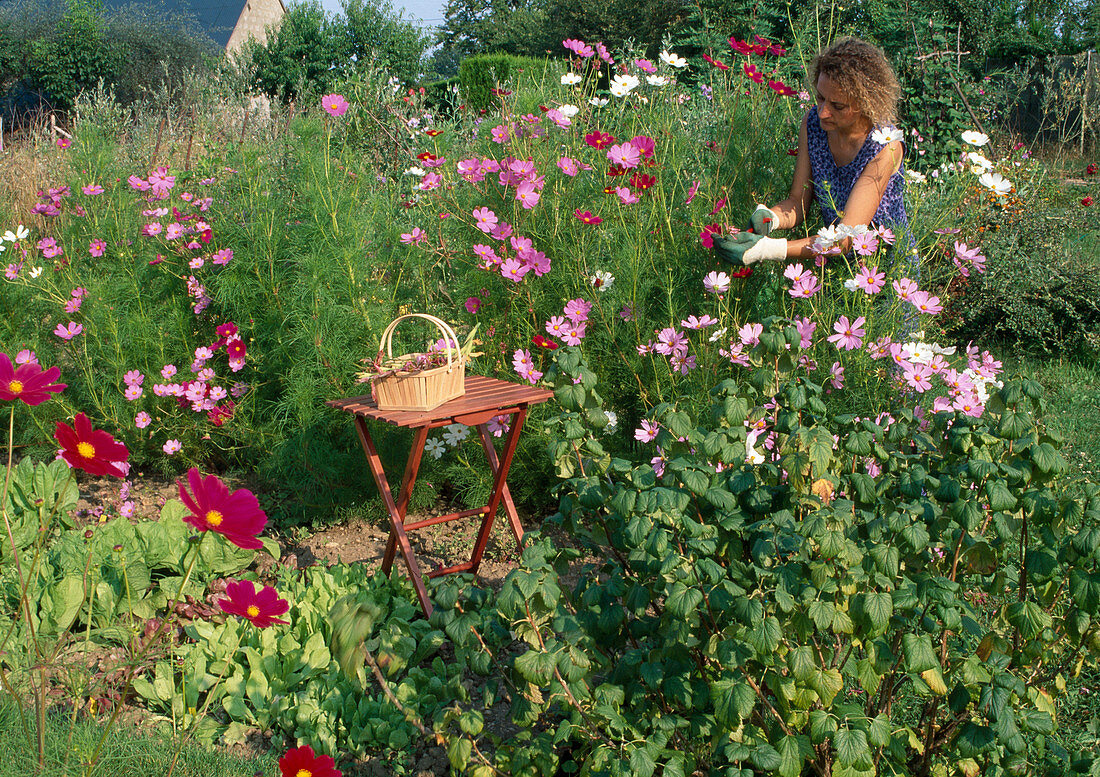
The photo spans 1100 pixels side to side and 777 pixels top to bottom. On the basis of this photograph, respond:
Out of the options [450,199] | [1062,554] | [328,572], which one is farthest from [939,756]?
[450,199]

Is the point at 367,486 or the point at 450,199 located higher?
the point at 450,199

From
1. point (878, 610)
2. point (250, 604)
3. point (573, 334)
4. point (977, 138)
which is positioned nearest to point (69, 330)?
point (573, 334)

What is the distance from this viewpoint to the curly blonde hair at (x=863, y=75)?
102 inches

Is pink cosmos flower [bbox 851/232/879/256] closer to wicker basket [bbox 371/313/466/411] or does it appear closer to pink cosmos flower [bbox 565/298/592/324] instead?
pink cosmos flower [bbox 565/298/592/324]

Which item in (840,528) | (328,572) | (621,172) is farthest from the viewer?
(621,172)

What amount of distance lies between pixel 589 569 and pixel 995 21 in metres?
14.8

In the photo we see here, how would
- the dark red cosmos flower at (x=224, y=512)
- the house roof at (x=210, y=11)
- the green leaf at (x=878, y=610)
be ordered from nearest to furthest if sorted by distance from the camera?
the dark red cosmos flower at (x=224, y=512), the green leaf at (x=878, y=610), the house roof at (x=210, y=11)

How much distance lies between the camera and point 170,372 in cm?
317

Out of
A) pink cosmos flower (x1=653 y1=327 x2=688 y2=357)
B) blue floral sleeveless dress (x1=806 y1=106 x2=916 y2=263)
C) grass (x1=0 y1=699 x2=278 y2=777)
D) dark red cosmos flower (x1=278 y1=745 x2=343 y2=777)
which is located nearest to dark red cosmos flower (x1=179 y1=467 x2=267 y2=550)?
dark red cosmos flower (x1=278 y1=745 x2=343 y2=777)

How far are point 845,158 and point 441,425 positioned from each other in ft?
5.33

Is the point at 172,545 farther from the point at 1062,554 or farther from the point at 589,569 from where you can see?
the point at 1062,554

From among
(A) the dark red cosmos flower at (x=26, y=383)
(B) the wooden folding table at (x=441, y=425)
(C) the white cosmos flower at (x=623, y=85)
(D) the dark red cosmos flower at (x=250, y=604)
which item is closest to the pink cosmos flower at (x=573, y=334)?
(B) the wooden folding table at (x=441, y=425)

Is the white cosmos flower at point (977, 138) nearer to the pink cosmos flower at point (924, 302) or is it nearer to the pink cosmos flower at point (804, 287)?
the pink cosmos flower at point (924, 302)

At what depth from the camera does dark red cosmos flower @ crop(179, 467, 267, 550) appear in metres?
1.18
